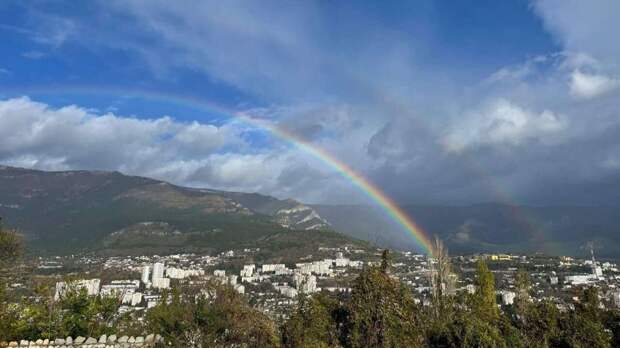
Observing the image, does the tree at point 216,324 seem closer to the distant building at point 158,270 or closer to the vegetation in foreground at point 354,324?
the vegetation in foreground at point 354,324

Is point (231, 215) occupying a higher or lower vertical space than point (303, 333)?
higher

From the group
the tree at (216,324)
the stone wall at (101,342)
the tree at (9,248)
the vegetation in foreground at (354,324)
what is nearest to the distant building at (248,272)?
the tree at (9,248)

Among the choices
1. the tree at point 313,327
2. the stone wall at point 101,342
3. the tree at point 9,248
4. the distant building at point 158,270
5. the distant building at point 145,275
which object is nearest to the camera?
the tree at point 313,327

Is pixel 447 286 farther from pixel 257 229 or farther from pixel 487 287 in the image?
pixel 257 229

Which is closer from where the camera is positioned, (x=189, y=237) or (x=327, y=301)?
(x=327, y=301)

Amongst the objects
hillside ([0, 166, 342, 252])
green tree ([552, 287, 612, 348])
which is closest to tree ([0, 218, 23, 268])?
green tree ([552, 287, 612, 348])

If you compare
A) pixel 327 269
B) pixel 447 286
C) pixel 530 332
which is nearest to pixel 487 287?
pixel 447 286

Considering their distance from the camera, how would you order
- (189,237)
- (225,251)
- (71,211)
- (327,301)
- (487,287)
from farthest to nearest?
(71,211)
(189,237)
(225,251)
(487,287)
(327,301)

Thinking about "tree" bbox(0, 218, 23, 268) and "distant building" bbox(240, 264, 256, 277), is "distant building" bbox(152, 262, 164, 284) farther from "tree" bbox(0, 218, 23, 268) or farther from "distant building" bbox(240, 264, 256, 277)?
"tree" bbox(0, 218, 23, 268)
